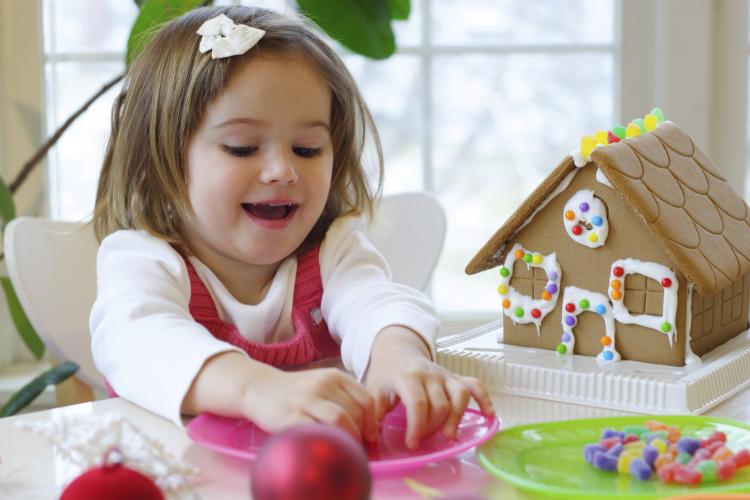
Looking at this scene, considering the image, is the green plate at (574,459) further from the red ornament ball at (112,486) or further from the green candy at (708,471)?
the red ornament ball at (112,486)

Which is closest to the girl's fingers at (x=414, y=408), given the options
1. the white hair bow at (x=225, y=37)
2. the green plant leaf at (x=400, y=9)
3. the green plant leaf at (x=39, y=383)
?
the white hair bow at (x=225, y=37)

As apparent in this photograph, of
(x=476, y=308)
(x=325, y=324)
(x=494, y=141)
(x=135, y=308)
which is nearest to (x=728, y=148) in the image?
→ (x=494, y=141)

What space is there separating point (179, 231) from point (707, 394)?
1.98 feet

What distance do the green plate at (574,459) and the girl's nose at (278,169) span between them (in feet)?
1.26

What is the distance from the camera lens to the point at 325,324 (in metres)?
1.16

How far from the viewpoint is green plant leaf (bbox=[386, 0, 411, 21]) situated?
5.65ft

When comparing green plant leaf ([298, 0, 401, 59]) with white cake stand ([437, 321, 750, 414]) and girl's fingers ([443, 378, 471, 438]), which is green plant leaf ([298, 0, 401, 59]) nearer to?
white cake stand ([437, 321, 750, 414])

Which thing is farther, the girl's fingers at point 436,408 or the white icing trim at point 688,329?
the white icing trim at point 688,329

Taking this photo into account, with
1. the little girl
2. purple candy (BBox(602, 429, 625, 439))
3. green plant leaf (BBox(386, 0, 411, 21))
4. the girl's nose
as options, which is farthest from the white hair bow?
green plant leaf (BBox(386, 0, 411, 21))

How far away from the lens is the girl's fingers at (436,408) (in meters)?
0.72

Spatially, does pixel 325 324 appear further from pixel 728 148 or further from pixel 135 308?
pixel 728 148

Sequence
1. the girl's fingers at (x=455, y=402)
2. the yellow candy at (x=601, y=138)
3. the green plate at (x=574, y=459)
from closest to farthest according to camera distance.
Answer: the green plate at (x=574, y=459), the girl's fingers at (x=455, y=402), the yellow candy at (x=601, y=138)

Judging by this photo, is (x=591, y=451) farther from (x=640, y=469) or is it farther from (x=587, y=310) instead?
(x=587, y=310)

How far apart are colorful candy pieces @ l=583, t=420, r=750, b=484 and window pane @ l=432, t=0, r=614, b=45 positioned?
145 cm
